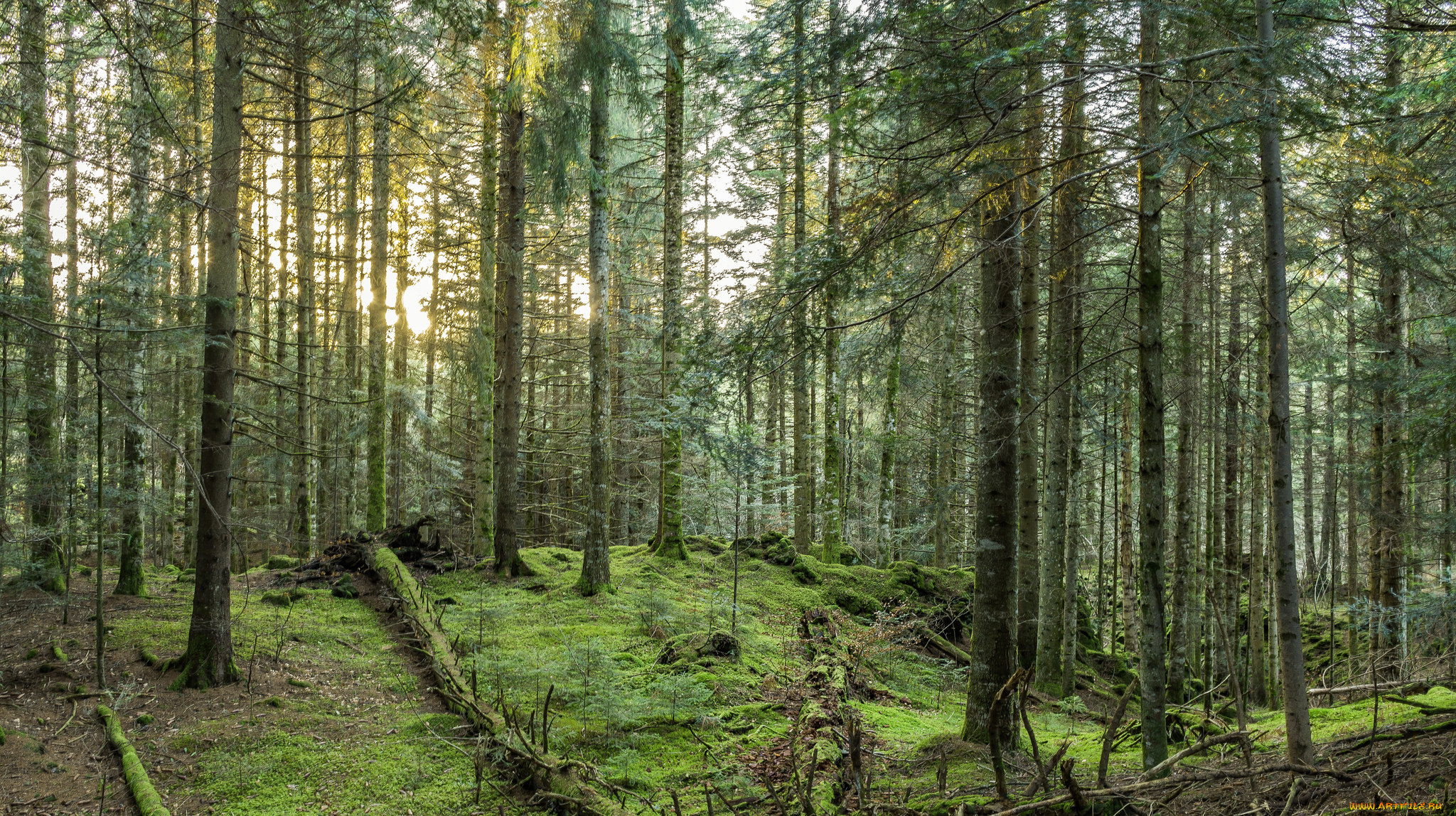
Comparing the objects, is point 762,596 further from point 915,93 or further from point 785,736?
point 915,93

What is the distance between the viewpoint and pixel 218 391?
21.6 ft

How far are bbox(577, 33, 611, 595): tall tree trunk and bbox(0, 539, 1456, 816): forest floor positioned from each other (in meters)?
0.60

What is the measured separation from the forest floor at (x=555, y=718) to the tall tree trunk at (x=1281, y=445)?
342 mm

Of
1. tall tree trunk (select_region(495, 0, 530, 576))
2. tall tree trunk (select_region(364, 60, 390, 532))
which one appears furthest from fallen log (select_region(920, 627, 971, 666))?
tall tree trunk (select_region(364, 60, 390, 532))

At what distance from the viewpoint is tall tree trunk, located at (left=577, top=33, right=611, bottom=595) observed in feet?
33.4

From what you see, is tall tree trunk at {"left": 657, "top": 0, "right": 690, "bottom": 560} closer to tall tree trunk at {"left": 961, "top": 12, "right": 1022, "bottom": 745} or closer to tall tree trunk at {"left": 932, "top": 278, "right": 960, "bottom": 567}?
tall tree trunk at {"left": 932, "top": 278, "right": 960, "bottom": 567}

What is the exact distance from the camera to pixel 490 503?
13023mm

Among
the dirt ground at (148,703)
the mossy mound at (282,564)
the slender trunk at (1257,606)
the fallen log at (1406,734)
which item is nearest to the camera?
the fallen log at (1406,734)

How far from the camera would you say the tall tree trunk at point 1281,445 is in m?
3.84

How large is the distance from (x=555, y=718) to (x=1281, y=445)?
216 inches

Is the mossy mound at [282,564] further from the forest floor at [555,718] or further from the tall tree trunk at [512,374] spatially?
the tall tree trunk at [512,374]

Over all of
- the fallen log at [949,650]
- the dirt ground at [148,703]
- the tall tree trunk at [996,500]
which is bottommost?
the fallen log at [949,650]

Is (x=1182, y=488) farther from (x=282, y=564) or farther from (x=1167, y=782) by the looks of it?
(x=282, y=564)

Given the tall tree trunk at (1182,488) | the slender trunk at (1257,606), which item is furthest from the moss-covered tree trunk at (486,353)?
the slender trunk at (1257,606)
